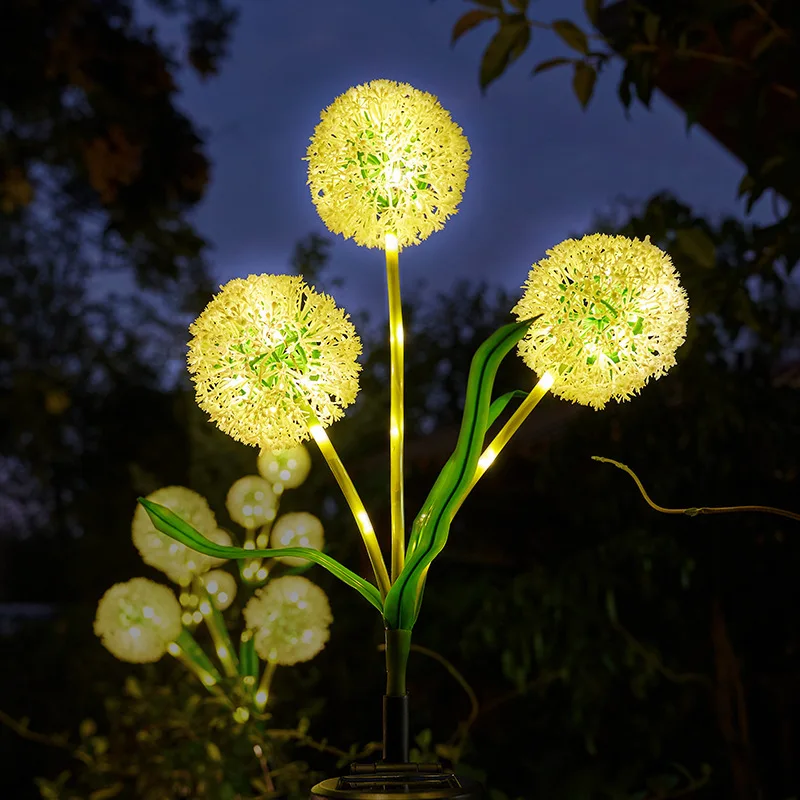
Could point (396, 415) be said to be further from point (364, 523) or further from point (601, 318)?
point (601, 318)

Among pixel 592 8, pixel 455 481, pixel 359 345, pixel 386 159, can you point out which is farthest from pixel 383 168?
pixel 592 8

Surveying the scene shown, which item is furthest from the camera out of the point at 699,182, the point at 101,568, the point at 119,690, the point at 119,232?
the point at 699,182

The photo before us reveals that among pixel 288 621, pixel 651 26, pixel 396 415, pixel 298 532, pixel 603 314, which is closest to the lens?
pixel 603 314

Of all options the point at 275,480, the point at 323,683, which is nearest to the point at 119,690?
the point at 323,683

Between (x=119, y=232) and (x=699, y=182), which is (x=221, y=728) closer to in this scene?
(x=119, y=232)

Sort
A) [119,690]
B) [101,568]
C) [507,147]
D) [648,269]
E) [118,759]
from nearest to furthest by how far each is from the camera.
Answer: [648,269], [118,759], [119,690], [101,568], [507,147]

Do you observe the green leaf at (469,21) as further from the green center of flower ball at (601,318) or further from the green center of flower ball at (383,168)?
the green center of flower ball at (601,318)

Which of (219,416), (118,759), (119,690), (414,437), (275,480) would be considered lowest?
(118,759)

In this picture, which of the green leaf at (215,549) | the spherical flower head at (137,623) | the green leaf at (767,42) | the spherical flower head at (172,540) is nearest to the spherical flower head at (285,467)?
the spherical flower head at (172,540)
